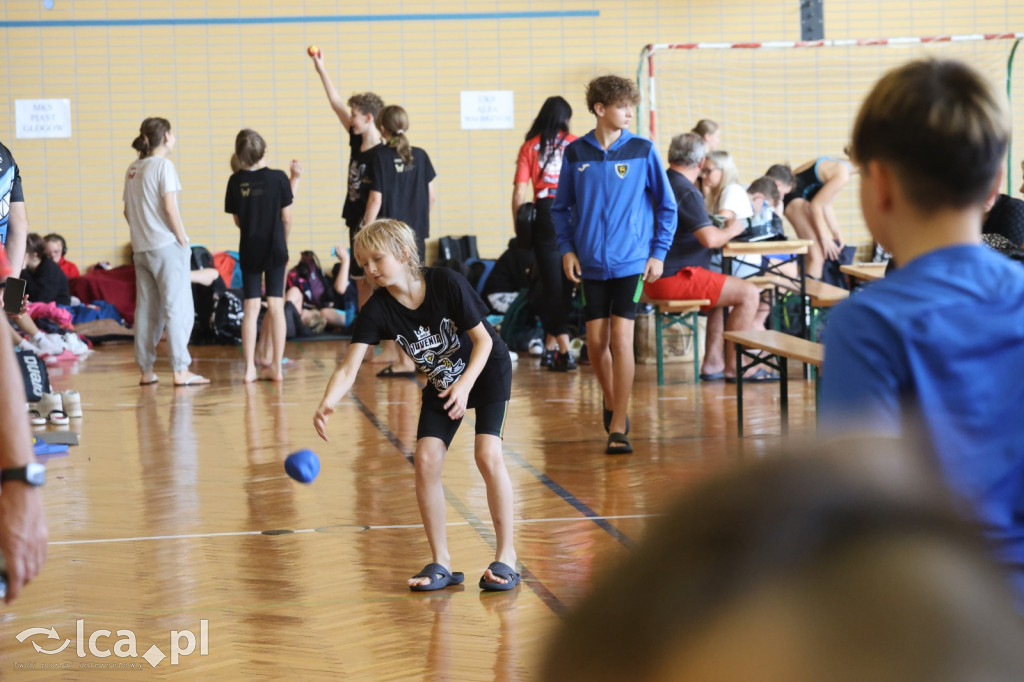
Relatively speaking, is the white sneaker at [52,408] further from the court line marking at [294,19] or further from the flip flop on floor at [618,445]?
the court line marking at [294,19]

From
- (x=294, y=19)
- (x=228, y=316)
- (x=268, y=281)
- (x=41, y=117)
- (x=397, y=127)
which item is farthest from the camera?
(x=294, y=19)

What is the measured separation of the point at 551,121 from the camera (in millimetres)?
7918

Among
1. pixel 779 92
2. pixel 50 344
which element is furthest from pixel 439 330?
pixel 779 92

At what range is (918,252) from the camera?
118 centimetres

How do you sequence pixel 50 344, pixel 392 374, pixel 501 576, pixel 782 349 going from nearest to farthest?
pixel 501 576 < pixel 782 349 < pixel 392 374 < pixel 50 344

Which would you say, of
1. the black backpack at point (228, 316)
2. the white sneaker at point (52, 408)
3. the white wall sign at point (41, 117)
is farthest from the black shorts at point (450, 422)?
the white wall sign at point (41, 117)

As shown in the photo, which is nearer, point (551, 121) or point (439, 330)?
point (439, 330)

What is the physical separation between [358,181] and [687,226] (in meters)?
2.32

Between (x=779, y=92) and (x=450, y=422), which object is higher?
(x=779, y=92)

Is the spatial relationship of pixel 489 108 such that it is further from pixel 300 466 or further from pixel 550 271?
pixel 300 466

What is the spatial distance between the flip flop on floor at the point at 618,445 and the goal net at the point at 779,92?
7.27 meters

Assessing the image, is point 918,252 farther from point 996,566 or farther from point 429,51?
point 429,51

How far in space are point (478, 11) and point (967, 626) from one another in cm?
1274

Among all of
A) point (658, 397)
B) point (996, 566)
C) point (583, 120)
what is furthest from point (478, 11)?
point (996, 566)
